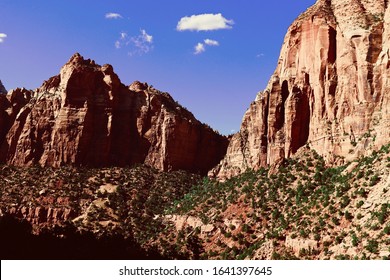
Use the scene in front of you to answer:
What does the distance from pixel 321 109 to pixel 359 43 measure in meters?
12.7

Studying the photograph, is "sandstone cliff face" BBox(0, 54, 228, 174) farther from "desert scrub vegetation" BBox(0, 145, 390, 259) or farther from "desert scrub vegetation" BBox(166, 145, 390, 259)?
"desert scrub vegetation" BBox(166, 145, 390, 259)

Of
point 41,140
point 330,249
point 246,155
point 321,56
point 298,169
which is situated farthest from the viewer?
point 41,140

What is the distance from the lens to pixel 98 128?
4961 inches

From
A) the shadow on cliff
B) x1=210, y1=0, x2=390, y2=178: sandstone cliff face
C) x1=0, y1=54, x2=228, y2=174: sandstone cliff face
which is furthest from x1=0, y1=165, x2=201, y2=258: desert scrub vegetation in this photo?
x1=210, y1=0, x2=390, y2=178: sandstone cliff face

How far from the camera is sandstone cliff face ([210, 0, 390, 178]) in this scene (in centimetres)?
8238

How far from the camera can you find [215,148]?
131875mm

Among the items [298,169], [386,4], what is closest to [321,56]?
[386,4]

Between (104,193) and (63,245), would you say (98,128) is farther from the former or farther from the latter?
(63,245)

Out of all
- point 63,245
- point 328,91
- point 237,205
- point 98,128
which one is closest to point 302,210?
point 237,205

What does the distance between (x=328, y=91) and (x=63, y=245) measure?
5048cm

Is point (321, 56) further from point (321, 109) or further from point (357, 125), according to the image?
point (357, 125)

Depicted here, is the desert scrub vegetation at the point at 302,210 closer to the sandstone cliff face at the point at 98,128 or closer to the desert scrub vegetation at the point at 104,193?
the desert scrub vegetation at the point at 104,193

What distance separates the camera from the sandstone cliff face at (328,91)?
82375 mm

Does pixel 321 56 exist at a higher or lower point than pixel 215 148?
higher
